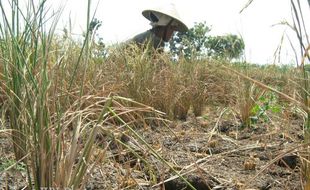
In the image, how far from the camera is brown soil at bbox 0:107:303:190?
1292 millimetres

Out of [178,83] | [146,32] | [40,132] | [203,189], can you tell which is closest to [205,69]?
[178,83]

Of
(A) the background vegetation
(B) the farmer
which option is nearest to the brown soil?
(A) the background vegetation

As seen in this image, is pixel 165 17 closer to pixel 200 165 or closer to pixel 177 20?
pixel 177 20

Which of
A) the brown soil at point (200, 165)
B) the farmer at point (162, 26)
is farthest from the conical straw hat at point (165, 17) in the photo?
the brown soil at point (200, 165)

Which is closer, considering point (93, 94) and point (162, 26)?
point (93, 94)

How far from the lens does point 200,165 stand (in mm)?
1561

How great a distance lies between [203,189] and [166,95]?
138 centimetres

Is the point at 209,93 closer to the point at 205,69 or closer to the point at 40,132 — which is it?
the point at 205,69

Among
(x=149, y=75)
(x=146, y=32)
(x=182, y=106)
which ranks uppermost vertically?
(x=146, y=32)

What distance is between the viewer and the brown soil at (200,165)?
129 cm

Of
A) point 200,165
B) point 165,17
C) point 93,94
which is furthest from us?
point 165,17

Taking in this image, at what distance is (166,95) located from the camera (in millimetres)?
2873

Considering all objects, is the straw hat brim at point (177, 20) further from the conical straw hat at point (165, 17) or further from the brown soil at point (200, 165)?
the brown soil at point (200, 165)

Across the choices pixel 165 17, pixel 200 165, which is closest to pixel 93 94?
pixel 200 165
